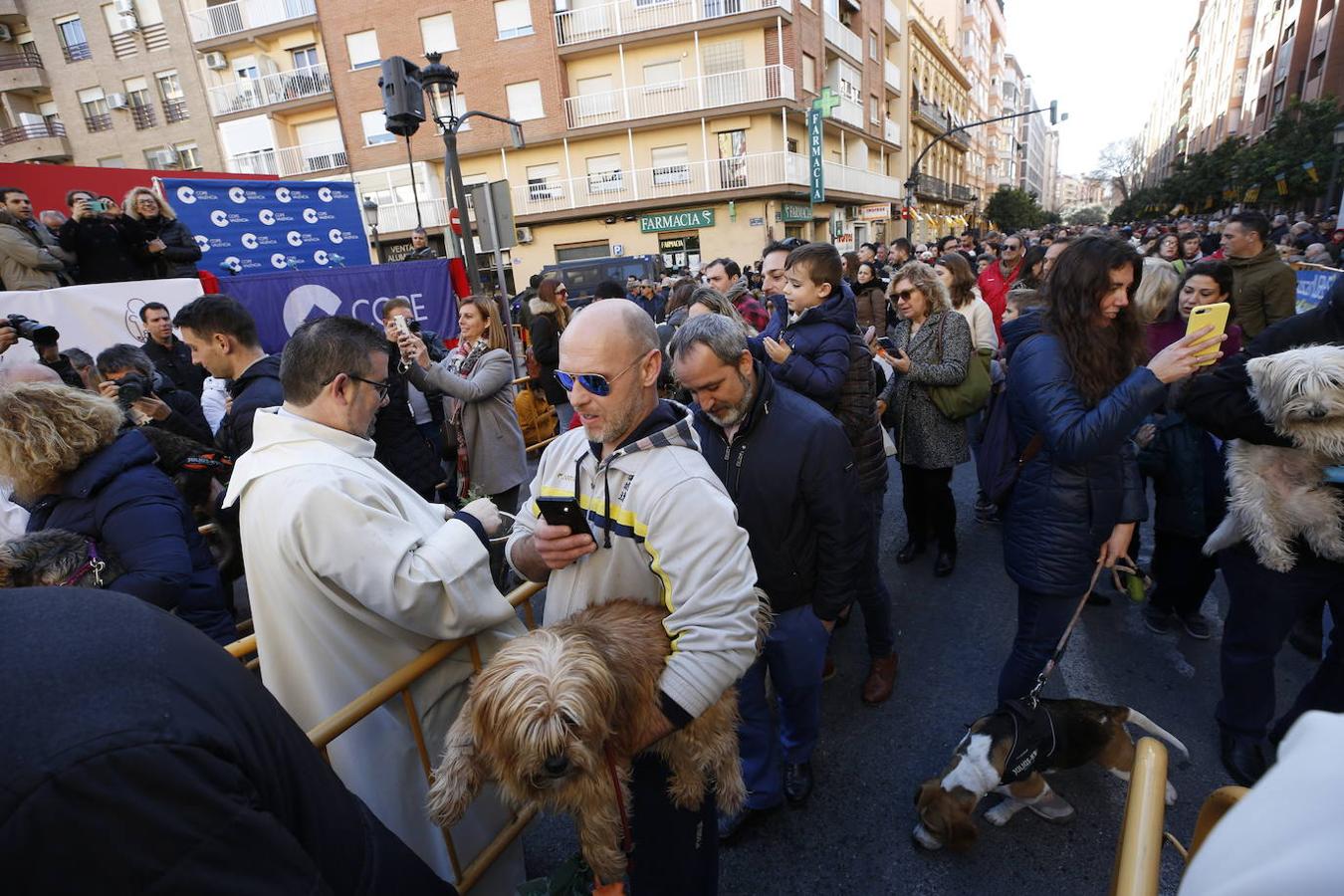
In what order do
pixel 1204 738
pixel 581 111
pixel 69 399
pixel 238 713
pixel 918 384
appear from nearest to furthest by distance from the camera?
pixel 238 713 < pixel 69 399 < pixel 1204 738 < pixel 918 384 < pixel 581 111

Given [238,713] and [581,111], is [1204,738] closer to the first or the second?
[238,713]

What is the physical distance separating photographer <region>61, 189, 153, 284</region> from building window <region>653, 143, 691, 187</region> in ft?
68.5

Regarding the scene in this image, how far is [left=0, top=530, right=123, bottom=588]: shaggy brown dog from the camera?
1854mm

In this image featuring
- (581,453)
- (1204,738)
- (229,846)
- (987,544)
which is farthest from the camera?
(987,544)

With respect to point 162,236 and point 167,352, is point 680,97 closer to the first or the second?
point 162,236

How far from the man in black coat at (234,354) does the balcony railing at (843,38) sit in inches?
1188

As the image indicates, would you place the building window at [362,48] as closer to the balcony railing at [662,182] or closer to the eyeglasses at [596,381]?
the balcony railing at [662,182]

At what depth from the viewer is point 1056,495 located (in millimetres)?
2359

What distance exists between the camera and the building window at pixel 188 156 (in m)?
27.5

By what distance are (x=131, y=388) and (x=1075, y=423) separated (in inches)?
179

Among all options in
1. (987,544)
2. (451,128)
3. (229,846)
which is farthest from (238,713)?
(451,128)

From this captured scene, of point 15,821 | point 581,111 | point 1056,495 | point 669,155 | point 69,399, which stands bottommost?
point 1056,495

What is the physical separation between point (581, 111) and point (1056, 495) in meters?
26.7

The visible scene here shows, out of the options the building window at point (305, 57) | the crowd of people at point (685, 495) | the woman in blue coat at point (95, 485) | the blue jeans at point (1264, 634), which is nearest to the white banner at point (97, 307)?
the crowd of people at point (685, 495)
